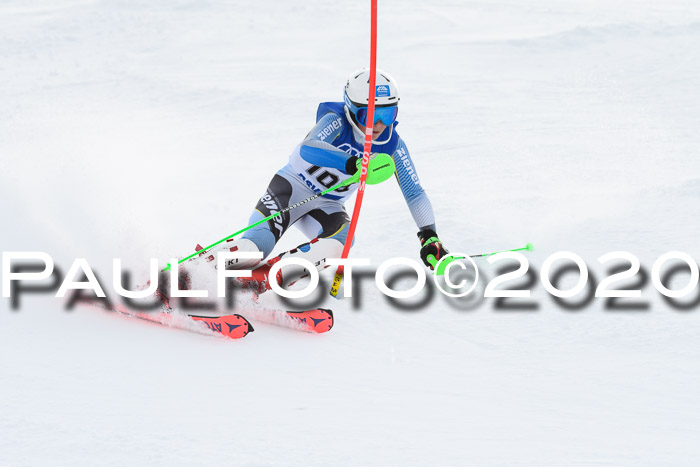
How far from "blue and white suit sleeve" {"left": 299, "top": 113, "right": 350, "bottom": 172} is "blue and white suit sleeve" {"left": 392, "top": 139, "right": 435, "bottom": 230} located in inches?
16.1

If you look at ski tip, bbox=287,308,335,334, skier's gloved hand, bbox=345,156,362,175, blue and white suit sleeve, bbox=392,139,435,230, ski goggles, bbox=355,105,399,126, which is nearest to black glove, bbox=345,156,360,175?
skier's gloved hand, bbox=345,156,362,175

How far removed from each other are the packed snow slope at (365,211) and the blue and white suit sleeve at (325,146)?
39.4 inches

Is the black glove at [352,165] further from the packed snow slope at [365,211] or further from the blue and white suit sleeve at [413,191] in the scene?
the packed snow slope at [365,211]

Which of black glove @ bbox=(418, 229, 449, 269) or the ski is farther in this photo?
black glove @ bbox=(418, 229, 449, 269)

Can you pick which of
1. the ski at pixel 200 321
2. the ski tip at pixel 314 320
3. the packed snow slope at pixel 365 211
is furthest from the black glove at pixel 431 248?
the ski at pixel 200 321

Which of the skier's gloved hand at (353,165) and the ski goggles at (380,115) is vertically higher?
the ski goggles at (380,115)

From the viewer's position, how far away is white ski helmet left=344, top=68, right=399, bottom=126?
4879 millimetres

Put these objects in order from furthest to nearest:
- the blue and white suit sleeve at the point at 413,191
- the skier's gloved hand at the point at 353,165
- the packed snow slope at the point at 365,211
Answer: the blue and white suit sleeve at the point at 413,191, the skier's gloved hand at the point at 353,165, the packed snow slope at the point at 365,211

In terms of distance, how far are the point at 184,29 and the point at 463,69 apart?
16.8 feet

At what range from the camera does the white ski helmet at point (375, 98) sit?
4.88 meters

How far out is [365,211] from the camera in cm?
795

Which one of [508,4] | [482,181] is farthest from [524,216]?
[508,4]

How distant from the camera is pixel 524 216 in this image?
7.82 metres

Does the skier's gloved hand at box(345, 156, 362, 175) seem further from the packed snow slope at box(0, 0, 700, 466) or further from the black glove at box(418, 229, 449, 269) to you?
the packed snow slope at box(0, 0, 700, 466)
